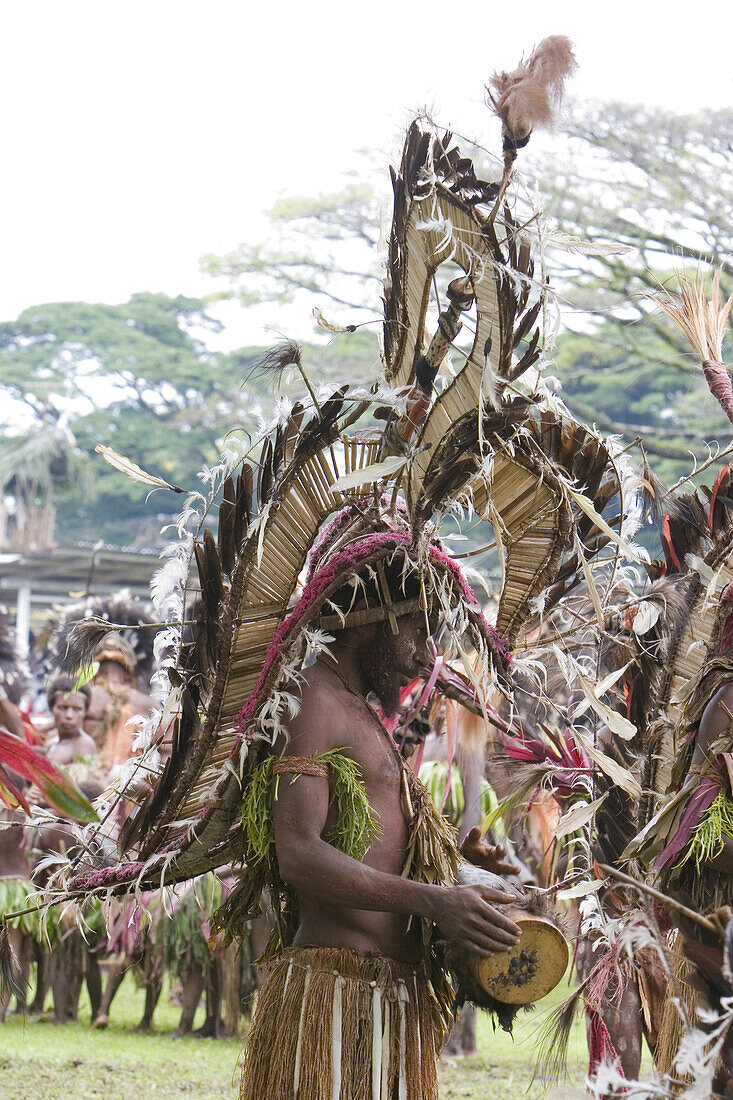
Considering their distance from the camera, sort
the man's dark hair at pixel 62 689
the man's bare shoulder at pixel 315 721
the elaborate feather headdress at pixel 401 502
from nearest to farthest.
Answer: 1. the elaborate feather headdress at pixel 401 502
2. the man's bare shoulder at pixel 315 721
3. the man's dark hair at pixel 62 689

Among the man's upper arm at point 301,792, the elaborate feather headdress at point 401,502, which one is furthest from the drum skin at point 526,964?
the elaborate feather headdress at point 401,502

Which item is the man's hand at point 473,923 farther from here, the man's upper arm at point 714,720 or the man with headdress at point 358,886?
the man's upper arm at point 714,720

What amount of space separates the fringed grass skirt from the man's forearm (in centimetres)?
20

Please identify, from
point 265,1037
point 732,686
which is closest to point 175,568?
point 265,1037

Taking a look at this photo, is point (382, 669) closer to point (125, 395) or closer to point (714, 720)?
point (714, 720)

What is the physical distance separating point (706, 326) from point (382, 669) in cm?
132

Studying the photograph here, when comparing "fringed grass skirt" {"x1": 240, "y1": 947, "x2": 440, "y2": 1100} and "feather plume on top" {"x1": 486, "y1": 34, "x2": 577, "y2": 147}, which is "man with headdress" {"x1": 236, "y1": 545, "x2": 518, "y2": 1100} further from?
"feather plume on top" {"x1": 486, "y1": 34, "x2": 577, "y2": 147}

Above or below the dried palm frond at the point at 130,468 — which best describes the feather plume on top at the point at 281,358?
above

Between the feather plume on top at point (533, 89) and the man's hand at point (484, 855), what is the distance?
1578 millimetres

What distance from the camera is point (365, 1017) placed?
8.79 ft

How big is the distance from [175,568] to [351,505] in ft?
1.47

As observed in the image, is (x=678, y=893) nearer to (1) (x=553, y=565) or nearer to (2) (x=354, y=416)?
(1) (x=553, y=565)

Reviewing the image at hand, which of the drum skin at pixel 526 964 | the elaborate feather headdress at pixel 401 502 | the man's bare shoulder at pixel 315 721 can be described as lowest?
the drum skin at pixel 526 964

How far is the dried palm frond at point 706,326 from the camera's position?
3.26 metres
